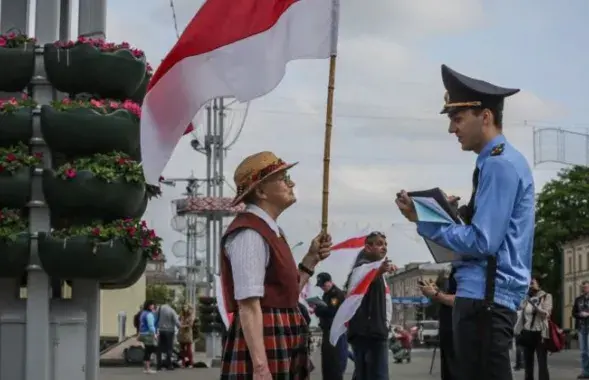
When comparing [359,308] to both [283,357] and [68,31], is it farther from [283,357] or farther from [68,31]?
[283,357]

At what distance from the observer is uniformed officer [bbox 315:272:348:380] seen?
15.3 metres

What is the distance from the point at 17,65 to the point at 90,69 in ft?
2.45

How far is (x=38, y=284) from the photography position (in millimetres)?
11781

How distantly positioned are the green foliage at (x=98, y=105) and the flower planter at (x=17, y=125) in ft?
0.91

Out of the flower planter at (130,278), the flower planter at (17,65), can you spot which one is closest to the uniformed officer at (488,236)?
the flower planter at (17,65)

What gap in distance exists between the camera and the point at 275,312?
620 centimetres

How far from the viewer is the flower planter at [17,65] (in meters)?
11.6

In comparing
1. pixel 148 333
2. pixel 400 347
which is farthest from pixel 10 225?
pixel 400 347

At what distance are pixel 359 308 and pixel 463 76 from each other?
7102mm

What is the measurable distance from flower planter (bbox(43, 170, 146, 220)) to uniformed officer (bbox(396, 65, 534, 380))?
6.50 metres

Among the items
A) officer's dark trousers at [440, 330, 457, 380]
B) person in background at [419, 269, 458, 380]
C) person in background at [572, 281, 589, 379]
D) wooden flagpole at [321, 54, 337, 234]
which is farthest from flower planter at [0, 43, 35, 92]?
person in background at [572, 281, 589, 379]

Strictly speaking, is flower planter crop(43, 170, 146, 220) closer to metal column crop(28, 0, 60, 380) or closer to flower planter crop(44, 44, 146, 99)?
metal column crop(28, 0, 60, 380)

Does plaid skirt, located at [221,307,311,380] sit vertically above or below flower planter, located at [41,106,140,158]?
below

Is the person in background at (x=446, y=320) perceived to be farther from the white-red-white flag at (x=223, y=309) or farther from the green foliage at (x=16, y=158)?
the green foliage at (x=16, y=158)
